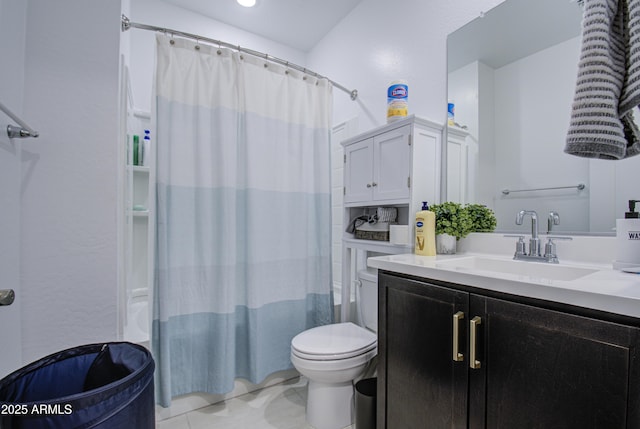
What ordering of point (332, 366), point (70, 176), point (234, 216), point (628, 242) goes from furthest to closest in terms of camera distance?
1. point (234, 216)
2. point (332, 366)
3. point (70, 176)
4. point (628, 242)

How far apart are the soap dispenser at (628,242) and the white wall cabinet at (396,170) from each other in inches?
28.8

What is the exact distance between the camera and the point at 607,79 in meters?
0.71

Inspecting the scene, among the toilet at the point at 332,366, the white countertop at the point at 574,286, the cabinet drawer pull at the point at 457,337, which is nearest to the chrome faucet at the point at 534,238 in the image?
the white countertop at the point at 574,286

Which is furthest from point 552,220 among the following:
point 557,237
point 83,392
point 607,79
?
point 83,392

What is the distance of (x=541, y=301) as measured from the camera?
0.70 metres

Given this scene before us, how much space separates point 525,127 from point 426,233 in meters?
0.63

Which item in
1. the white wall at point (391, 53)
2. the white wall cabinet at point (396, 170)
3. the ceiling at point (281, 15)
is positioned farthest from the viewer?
the ceiling at point (281, 15)

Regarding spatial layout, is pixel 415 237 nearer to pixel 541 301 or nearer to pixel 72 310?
pixel 541 301

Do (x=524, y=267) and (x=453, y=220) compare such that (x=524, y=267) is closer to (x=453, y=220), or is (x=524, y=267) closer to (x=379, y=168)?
(x=453, y=220)

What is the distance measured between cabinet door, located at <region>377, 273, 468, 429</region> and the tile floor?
0.63 metres

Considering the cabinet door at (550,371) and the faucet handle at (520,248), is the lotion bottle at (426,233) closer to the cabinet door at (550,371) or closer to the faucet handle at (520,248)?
the faucet handle at (520,248)

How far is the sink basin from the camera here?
96 centimetres

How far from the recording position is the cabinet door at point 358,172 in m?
1.76

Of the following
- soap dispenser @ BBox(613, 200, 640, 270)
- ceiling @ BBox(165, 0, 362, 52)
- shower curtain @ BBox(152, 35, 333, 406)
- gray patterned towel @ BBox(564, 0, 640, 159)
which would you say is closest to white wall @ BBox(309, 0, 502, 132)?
ceiling @ BBox(165, 0, 362, 52)
